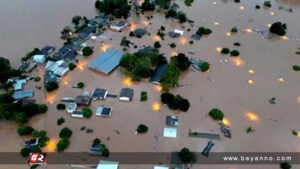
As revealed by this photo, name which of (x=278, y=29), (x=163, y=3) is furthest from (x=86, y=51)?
(x=278, y=29)

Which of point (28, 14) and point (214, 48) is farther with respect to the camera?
point (28, 14)

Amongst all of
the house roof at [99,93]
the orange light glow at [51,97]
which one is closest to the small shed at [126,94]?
the house roof at [99,93]

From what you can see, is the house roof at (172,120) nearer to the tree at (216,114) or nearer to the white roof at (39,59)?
the tree at (216,114)

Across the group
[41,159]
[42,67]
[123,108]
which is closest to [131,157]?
[123,108]

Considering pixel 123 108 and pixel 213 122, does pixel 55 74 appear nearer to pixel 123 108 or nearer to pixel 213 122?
pixel 123 108

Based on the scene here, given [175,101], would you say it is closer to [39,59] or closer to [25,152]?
[25,152]

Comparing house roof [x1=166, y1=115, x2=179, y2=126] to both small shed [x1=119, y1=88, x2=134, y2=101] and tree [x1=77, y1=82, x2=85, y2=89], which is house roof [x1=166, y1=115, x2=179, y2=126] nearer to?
small shed [x1=119, y1=88, x2=134, y2=101]

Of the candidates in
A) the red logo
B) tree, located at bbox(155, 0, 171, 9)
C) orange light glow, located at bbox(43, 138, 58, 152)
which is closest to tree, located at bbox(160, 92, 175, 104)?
orange light glow, located at bbox(43, 138, 58, 152)
